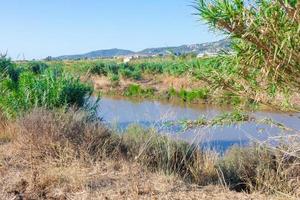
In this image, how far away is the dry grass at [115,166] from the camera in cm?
609

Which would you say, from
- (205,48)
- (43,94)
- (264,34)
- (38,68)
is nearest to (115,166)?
(205,48)

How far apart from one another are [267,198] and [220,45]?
93.7 inches

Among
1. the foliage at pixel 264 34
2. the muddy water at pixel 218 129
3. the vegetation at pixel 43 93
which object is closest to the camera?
the foliage at pixel 264 34

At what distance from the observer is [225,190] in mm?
6504

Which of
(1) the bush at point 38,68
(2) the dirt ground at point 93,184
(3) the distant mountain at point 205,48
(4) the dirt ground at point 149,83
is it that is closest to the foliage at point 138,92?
(4) the dirt ground at point 149,83

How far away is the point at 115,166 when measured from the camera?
7.41 m

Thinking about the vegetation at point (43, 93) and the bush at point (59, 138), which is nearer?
the bush at point (59, 138)

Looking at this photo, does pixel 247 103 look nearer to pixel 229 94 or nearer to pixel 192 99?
pixel 229 94

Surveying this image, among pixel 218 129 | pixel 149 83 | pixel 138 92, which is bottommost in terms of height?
pixel 138 92

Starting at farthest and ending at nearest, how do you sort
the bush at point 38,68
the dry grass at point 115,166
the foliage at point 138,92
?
the foliage at point 138,92
the bush at point 38,68
the dry grass at point 115,166

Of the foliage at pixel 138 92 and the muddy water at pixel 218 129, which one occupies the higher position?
the muddy water at pixel 218 129

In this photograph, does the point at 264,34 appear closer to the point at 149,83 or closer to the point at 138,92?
the point at 138,92

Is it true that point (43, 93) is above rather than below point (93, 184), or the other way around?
above

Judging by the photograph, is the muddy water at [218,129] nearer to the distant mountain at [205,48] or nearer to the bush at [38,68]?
the distant mountain at [205,48]
